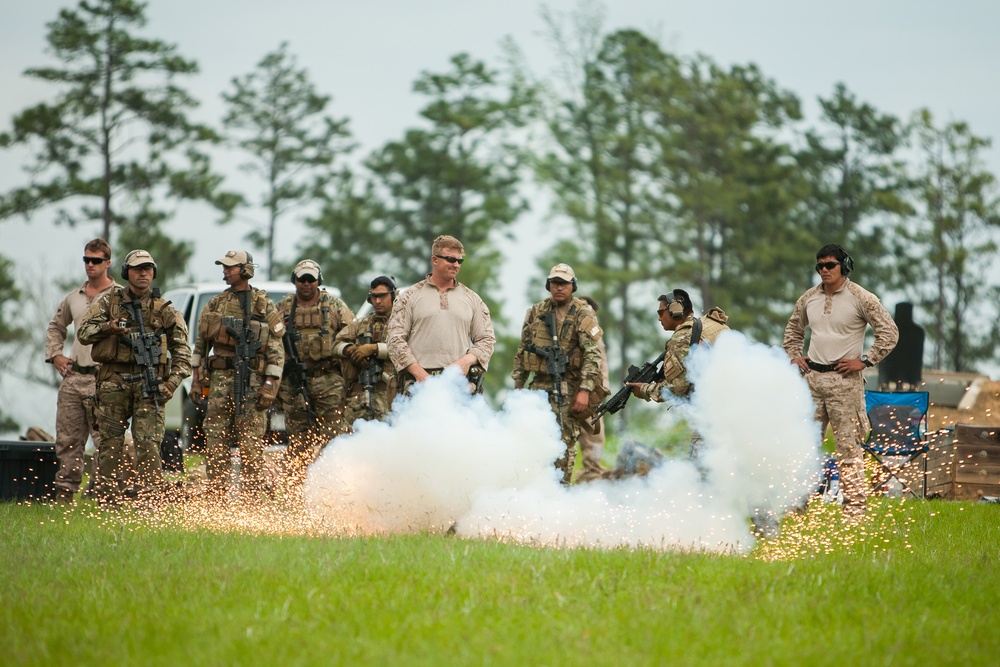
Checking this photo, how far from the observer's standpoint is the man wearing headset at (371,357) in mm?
12266

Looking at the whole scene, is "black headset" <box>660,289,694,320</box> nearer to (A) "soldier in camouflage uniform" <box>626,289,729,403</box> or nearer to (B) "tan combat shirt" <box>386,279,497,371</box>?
(A) "soldier in camouflage uniform" <box>626,289,729,403</box>

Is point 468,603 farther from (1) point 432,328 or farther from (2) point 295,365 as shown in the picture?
(2) point 295,365

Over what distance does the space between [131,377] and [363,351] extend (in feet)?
8.48

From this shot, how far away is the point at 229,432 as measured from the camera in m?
11.2

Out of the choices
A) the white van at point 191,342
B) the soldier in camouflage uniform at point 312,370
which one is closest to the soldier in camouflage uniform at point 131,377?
the soldier in camouflage uniform at point 312,370

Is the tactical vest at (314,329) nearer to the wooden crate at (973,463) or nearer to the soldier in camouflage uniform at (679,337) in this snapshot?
the soldier in camouflage uniform at (679,337)

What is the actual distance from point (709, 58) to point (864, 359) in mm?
29322

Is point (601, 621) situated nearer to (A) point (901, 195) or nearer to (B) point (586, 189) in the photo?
(B) point (586, 189)

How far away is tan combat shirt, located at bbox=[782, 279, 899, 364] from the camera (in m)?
10.2

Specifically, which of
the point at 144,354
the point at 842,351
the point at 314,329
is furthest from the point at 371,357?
the point at 842,351

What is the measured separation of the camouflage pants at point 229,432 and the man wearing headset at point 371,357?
1.38m

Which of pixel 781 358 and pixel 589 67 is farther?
pixel 589 67

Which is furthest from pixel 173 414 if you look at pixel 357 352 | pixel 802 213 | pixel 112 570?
pixel 802 213

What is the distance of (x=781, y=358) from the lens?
8.62m
